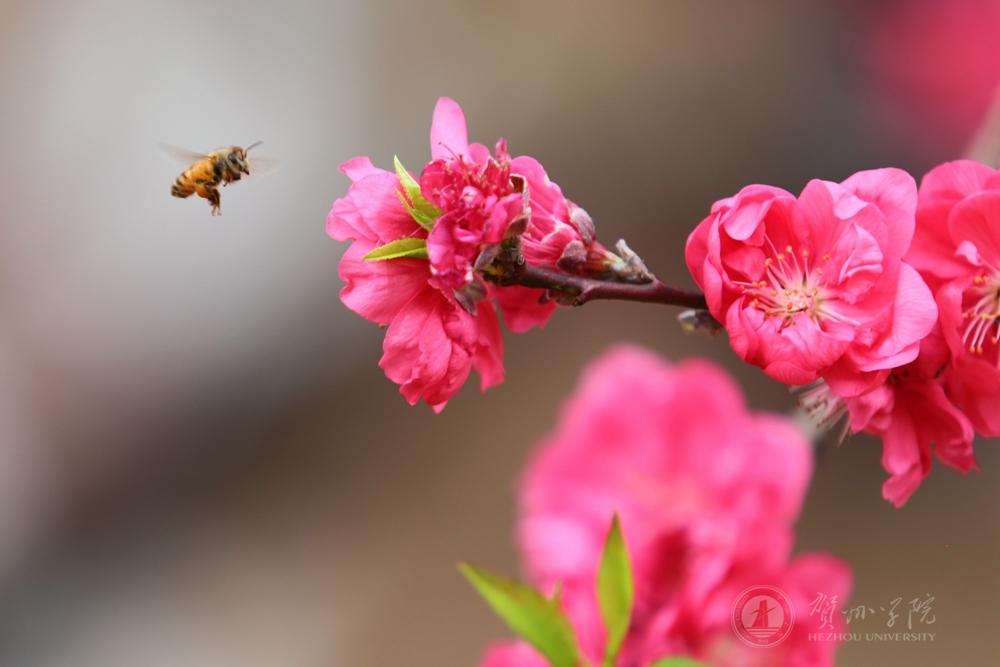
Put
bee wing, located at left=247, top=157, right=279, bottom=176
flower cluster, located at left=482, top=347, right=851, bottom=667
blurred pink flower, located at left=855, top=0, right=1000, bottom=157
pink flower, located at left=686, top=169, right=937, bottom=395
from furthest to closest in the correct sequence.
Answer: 1. blurred pink flower, located at left=855, top=0, right=1000, bottom=157
2. bee wing, located at left=247, top=157, right=279, bottom=176
3. flower cluster, located at left=482, top=347, right=851, bottom=667
4. pink flower, located at left=686, top=169, right=937, bottom=395

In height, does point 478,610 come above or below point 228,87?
below

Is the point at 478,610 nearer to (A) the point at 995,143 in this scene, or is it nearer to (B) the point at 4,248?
(B) the point at 4,248

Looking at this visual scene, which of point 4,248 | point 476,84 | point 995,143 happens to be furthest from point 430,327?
Answer: point 4,248

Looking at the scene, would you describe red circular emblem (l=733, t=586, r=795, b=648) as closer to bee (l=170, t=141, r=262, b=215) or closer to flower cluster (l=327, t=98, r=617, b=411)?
flower cluster (l=327, t=98, r=617, b=411)

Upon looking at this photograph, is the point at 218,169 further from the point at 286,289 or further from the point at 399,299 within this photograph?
the point at 286,289

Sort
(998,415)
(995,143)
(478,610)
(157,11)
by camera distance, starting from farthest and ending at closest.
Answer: (157,11) < (478,610) < (995,143) < (998,415)

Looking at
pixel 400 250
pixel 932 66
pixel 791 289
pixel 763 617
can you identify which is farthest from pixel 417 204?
pixel 932 66

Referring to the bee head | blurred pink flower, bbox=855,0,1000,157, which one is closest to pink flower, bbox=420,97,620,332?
the bee head
